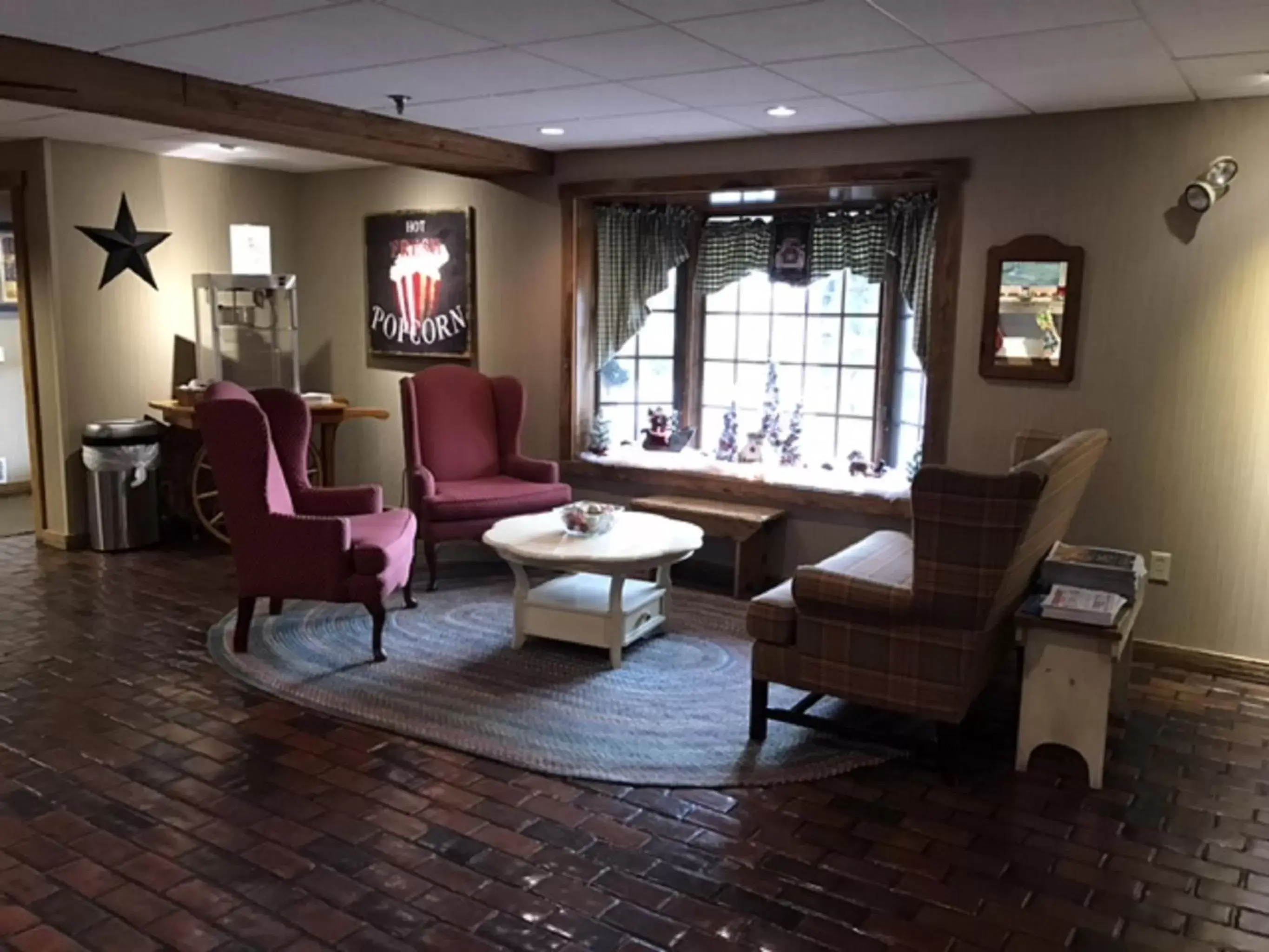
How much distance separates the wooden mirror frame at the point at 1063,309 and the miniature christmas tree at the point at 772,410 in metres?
1.38

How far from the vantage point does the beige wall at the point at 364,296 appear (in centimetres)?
602

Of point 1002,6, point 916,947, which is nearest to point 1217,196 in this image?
point 1002,6

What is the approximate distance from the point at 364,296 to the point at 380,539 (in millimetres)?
3051

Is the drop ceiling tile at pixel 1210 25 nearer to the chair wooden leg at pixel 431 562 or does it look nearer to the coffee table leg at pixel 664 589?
the coffee table leg at pixel 664 589

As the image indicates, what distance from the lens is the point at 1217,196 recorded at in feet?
13.5

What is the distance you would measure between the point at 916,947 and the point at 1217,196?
3.18 m

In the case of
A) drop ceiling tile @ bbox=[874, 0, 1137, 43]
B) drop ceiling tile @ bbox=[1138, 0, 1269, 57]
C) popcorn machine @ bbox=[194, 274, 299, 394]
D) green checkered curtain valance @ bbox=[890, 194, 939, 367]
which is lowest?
popcorn machine @ bbox=[194, 274, 299, 394]

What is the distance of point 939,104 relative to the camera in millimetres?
4277

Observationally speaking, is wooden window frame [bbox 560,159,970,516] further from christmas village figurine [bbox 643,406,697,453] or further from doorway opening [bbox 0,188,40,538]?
doorway opening [bbox 0,188,40,538]

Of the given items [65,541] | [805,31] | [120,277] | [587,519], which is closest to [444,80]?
[805,31]

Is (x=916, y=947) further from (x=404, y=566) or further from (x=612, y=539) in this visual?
(x=404, y=566)

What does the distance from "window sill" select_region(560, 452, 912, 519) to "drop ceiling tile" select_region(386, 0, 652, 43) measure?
2.62 meters

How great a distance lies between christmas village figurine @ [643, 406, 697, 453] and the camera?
6070 millimetres

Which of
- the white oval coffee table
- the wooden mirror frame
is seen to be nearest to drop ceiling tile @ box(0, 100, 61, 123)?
the white oval coffee table
